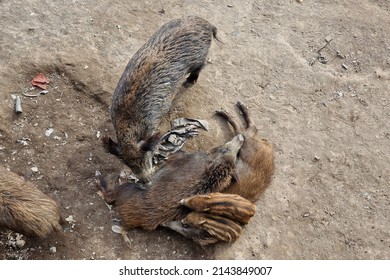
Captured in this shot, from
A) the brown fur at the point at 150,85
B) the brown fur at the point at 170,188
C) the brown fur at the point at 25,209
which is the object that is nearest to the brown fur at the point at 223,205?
the brown fur at the point at 170,188

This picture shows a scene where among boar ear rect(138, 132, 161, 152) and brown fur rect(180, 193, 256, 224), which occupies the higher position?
boar ear rect(138, 132, 161, 152)

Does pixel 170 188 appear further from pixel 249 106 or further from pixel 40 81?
pixel 40 81

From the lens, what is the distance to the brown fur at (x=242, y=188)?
196 inches

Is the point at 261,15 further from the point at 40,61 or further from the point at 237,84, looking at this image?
the point at 40,61

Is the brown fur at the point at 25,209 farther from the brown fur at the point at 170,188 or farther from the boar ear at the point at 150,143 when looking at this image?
the boar ear at the point at 150,143

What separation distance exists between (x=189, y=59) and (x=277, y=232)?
2251 mm

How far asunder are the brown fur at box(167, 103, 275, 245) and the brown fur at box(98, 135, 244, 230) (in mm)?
116

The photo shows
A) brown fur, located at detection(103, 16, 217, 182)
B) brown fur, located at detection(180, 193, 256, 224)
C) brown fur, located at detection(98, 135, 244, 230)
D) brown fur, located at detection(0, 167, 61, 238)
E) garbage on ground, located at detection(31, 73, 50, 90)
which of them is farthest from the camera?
garbage on ground, located at detection(31, 73, 50, 90)

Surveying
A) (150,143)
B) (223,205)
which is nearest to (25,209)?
(150,143)

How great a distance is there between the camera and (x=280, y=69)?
674 cm

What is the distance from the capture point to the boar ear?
518cm

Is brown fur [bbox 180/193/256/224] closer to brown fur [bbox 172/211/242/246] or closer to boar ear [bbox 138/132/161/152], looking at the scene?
brown fur [bbox 172/211/242/246]

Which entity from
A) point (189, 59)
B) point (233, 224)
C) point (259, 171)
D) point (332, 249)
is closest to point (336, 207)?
point (332, 249)

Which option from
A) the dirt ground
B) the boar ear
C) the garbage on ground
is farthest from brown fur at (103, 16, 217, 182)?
the garbage on ground
